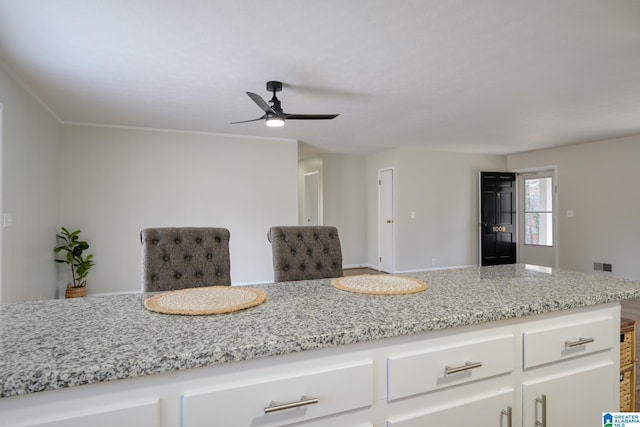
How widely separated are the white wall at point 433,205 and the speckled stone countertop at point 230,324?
5.04 metres

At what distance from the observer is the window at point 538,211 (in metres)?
6.59

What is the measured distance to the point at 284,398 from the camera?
807 mm

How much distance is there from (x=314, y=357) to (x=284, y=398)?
11 centimetres

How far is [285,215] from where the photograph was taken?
222 inches

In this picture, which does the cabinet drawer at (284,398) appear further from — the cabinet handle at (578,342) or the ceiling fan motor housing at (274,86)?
the ceiling fan motor housing at (274,86)

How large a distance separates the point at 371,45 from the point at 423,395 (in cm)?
217

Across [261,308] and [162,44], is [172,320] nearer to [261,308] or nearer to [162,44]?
[261,308]

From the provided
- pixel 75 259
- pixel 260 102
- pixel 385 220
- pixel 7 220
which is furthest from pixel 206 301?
pixel 385 220

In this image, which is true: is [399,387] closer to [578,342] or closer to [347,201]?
[578,342]

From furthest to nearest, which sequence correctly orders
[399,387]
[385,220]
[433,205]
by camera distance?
[385,220] < [433,205] < [399,387]

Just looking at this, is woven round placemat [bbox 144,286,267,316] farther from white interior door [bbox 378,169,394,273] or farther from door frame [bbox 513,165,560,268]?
door frame [bbox 513,165,560,268]

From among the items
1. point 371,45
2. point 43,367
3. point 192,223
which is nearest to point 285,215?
point 192,223

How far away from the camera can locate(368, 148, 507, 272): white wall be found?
6.45 metres

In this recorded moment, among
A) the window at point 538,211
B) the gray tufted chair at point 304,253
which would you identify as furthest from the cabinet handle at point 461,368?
the window at point 538,211
